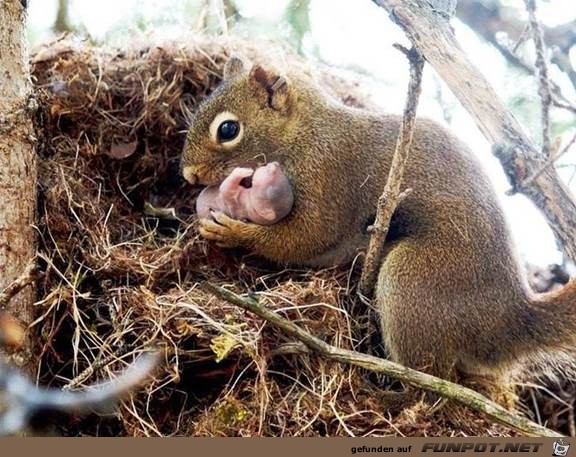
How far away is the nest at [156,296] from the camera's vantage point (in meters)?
1.91

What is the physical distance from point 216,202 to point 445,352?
75cm

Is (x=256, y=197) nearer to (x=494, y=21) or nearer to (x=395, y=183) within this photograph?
(x=395, y=183)

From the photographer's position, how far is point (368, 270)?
6.99 feet

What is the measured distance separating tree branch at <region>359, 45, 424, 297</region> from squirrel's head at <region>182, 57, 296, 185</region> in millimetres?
509

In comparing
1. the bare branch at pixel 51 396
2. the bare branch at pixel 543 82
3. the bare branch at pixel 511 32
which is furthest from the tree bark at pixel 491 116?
the bare branch at pixel 51 396

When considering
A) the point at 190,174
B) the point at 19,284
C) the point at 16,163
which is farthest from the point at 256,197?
the point at 19,284

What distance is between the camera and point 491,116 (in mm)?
1764

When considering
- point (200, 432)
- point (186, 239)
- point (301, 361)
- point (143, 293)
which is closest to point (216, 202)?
point (186, 239)

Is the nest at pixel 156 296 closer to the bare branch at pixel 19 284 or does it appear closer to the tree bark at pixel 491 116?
the bare branch at pixel 19 284

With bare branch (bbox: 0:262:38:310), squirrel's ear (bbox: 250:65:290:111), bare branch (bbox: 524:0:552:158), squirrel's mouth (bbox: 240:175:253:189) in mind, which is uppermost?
bare branch (bbox: 524:0:552:158)

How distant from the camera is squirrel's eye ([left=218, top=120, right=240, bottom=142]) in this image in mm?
2428

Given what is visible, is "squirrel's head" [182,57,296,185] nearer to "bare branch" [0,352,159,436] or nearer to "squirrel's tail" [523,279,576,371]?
"bare branch" [0,352,159,436]

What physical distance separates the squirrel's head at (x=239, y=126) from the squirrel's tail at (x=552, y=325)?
0.85 meters

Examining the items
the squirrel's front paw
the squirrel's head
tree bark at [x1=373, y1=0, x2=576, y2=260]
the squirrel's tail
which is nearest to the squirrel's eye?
the squirrel's head
